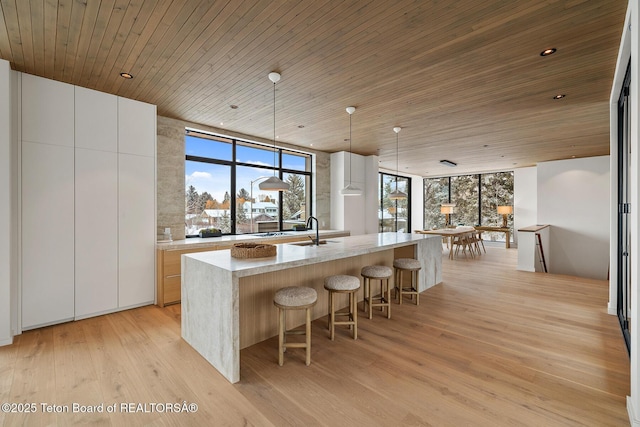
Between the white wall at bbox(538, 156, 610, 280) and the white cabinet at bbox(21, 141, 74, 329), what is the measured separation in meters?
9.47

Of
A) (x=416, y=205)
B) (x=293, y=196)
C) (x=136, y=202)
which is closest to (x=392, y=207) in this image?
(x=416, y=205)

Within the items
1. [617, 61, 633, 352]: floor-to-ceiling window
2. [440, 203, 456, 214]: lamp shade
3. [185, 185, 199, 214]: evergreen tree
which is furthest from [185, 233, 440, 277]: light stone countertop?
[440, 203, 456, 214]: lamp shade

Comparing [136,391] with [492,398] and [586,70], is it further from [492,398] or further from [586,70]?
[586,70]

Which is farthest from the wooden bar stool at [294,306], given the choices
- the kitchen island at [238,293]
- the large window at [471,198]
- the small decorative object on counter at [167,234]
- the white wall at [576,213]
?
the large window at [471,198]

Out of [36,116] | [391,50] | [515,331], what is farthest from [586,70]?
[36,116]

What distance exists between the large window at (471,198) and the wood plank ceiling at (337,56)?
5608 mm

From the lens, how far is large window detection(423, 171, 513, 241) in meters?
9.85

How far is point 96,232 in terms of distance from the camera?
3.42 m

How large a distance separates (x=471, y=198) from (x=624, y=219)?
766 centimetres

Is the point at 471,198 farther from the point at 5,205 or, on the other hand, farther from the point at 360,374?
the point at 5,205

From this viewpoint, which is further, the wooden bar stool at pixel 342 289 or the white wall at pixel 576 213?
the white wall at pixel 576 213

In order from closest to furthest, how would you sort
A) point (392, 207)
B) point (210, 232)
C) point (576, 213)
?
point (210, 232)
point (576, 213)
point (392, 207)

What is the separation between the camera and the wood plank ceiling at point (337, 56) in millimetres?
2062

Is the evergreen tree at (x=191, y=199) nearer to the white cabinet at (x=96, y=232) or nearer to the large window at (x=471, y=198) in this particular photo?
the white cabinet at (x=96, y=232)
